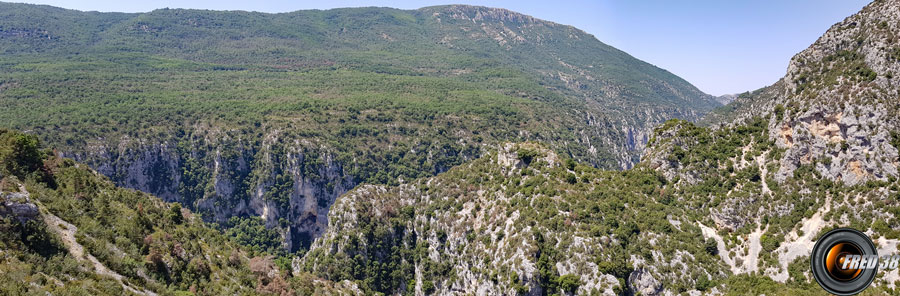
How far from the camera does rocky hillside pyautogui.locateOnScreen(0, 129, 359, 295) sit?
23016mm

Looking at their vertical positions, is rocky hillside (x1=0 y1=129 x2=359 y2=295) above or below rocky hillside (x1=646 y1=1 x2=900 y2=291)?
below

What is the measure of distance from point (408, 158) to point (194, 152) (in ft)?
204

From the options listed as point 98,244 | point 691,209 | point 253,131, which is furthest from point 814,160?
point 253,131

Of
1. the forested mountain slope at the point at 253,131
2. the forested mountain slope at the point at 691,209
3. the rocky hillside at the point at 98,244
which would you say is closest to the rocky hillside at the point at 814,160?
the forested mountain slope at the point at 691,209

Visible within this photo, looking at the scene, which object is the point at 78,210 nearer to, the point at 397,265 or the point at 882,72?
the point at 397,265

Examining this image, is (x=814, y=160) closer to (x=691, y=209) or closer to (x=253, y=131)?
(x=691, y=209)

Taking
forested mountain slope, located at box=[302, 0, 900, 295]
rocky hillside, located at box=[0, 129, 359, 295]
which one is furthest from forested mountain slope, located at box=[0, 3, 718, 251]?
rocky hillside, located at box=[0, 129, 359, 295]

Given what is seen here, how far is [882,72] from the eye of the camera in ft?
159

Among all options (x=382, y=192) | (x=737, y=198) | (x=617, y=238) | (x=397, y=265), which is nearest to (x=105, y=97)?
(x=382, y=192)

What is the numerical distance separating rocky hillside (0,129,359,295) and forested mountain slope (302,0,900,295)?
1076 inches

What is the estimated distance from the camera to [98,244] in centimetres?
2786

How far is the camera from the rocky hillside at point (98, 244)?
23.0 metres

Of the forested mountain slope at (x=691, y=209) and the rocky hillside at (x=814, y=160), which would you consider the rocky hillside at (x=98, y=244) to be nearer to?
the forested mountain slope at (x=691, y=209)

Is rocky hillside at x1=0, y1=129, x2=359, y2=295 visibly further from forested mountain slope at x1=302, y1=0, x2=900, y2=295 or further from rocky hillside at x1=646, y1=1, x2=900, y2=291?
rocky hillside at x1=646, y1=1, x2=900, y2=291
